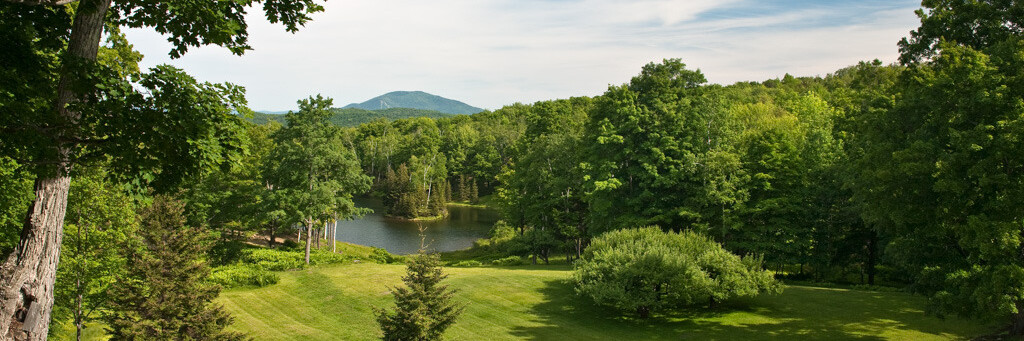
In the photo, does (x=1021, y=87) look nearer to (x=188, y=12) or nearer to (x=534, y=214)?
(x=188, y=12)


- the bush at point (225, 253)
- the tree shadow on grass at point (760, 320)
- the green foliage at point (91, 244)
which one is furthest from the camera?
the bush at point (225, 253)

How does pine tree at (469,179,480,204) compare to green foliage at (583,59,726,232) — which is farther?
pine tree at (469,179,480,204)

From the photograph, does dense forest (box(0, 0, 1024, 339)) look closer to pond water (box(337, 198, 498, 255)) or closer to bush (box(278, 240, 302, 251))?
bush (box(278, 240, 302, 251))

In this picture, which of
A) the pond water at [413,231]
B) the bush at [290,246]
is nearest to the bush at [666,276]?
the bush at [290,246]

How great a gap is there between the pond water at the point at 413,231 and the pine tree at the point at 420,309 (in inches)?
1246

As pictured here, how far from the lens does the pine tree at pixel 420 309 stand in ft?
46.6

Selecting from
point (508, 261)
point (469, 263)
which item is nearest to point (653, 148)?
point (508, 261)

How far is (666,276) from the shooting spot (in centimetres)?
2044

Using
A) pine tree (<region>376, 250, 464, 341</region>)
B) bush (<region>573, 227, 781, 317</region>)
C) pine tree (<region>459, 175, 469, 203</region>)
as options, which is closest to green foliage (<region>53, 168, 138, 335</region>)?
pine tree (<region>376, 250, 464, 341</region>)

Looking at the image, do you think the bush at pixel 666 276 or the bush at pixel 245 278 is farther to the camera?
the bush at pixel 245 278

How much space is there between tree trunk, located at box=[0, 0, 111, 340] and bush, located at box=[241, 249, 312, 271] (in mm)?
23985

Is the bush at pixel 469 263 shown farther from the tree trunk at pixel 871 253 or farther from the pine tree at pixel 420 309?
the pine tree at pixel 420 309

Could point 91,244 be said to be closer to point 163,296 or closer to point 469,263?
point 163,296

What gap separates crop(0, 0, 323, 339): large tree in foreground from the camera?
6574mm
